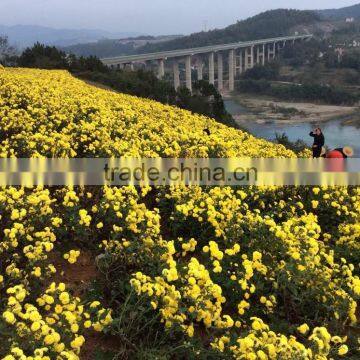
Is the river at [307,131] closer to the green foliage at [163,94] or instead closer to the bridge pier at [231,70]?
the green foliage at [163,94]

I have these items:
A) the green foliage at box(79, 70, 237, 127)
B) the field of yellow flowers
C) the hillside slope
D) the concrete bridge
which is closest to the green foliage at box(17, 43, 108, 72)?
the green foliage at box(79, 70, 237, 127)

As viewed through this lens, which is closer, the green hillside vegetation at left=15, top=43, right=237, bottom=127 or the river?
the green hillside vegetation at left=15, top=43, right=237, bottom=127

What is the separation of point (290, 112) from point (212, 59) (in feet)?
92.1

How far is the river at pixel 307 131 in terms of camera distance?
219 ft

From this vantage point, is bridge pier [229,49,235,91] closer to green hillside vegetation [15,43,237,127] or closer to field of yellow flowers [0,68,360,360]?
green hillside vegetation [15,43,237,127]

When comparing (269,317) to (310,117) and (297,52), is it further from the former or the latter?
(297,52)

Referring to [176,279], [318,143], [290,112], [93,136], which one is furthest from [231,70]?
[176,279]

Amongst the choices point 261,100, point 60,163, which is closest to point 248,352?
point 60,163

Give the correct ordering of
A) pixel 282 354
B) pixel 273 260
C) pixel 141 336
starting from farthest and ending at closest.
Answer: pixel 273 260 → pixel 141 336 → pixel 282 354

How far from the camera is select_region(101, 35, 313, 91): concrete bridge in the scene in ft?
282

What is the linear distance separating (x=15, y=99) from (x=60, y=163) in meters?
5.32

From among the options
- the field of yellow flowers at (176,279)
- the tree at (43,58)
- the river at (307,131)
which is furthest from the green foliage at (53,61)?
the field of yellow flowers at (176,279)

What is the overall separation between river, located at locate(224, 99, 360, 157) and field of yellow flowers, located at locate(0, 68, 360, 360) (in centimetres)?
5818

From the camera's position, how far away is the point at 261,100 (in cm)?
11338
